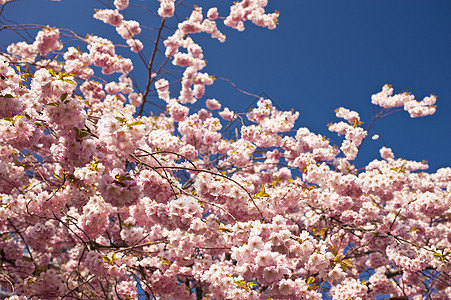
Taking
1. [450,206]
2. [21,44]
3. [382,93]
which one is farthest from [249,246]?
[382,93]

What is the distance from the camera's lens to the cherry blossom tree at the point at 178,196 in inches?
95.6

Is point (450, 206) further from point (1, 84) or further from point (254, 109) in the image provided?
point (1, 84)

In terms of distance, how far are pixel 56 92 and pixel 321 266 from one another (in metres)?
2.45

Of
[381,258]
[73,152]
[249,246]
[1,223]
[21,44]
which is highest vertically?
[21,44]

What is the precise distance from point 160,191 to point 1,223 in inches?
139

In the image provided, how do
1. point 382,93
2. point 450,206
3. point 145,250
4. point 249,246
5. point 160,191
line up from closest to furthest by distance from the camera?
1. point 249,246
2. point 160,191
3. point 145,250
4. point 450,206
5. point 382,93

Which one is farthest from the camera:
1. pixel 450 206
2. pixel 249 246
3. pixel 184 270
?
pixel 450 206

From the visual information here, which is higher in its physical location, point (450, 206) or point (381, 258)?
point (450, 206)

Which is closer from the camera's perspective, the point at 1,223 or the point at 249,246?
the point at 249,246

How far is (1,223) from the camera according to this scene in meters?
4.84

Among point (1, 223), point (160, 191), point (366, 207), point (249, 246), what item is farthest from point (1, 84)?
point (366, 207)

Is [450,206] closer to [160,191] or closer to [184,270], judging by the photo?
[184,270]

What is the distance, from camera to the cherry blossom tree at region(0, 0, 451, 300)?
2428mm

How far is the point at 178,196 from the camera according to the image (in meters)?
2.70
